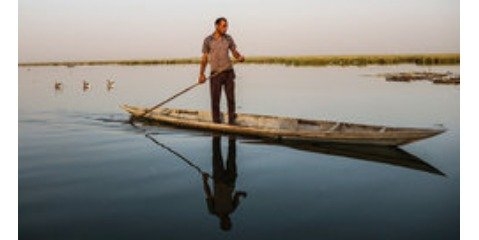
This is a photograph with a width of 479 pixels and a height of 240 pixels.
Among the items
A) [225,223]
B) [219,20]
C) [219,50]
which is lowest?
[225,223]

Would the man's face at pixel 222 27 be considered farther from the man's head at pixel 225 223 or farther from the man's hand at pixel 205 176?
the man's head at pixel 225 223

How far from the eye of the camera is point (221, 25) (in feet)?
34.0

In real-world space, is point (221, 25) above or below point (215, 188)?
above

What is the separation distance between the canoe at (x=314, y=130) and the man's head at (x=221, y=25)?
6.78 feet

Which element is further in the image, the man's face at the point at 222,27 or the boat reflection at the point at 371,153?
the man's face at the point at 222,27

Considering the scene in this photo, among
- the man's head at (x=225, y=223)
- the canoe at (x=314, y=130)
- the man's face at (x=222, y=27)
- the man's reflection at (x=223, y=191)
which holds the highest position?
the man's face at (x=222, y=27)

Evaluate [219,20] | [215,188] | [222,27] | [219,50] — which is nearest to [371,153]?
[215,188]

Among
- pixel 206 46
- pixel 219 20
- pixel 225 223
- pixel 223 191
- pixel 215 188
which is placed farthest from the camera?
pixel 206 46

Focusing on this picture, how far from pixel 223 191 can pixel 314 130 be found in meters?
4.06

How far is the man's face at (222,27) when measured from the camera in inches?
408

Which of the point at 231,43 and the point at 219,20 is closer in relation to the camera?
the point at 219,20

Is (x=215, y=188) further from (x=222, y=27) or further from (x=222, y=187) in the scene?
(x=222, y=27)

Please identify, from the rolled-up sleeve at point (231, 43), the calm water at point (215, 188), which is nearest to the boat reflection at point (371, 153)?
the calm water at point (215, 188)
